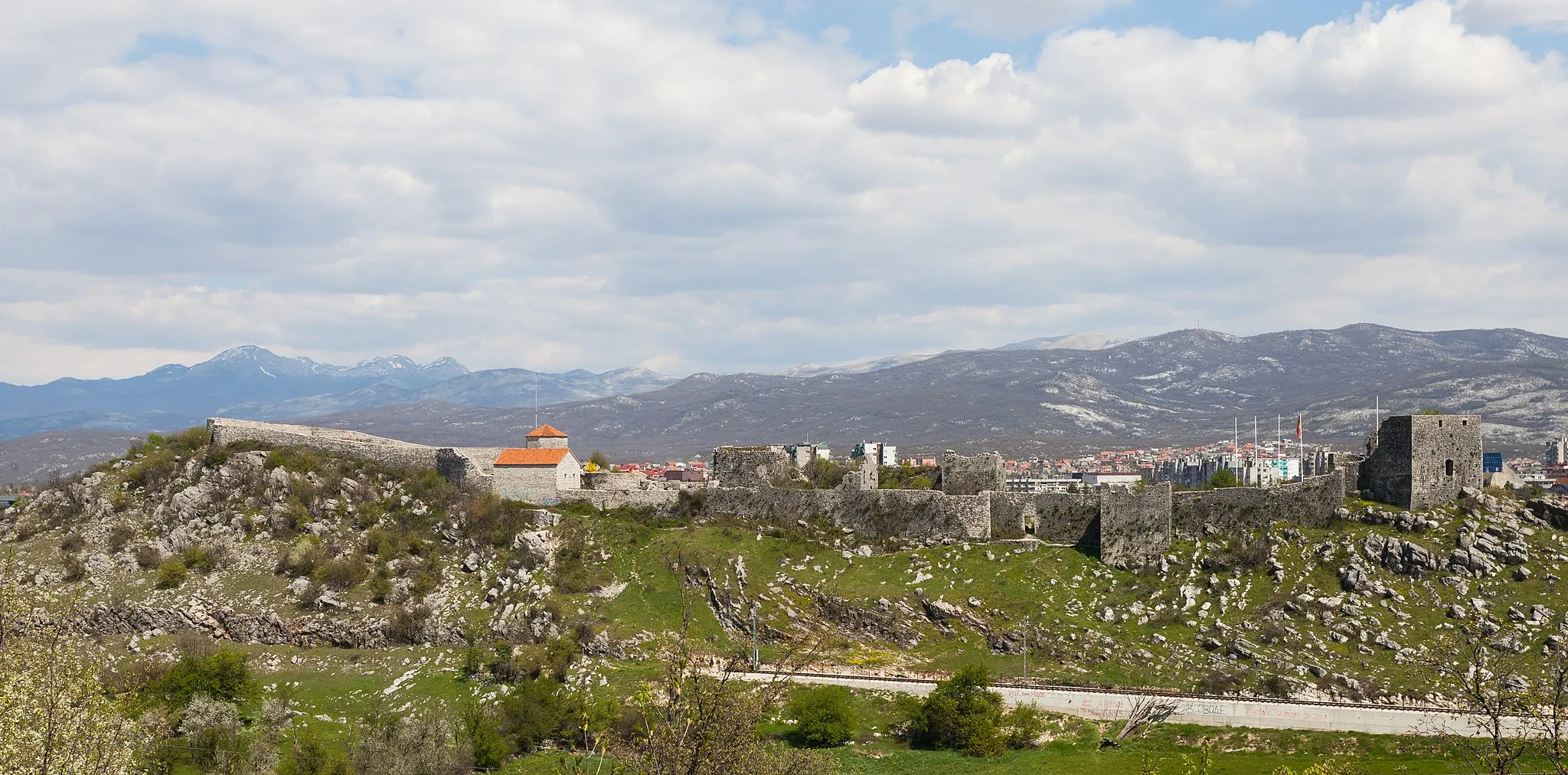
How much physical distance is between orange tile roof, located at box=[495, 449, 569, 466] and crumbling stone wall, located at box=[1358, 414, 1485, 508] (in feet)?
141

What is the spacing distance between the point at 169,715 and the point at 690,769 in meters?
35.2

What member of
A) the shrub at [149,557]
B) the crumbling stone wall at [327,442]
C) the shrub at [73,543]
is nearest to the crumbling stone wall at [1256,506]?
the crumbling stone wall at [327,442]

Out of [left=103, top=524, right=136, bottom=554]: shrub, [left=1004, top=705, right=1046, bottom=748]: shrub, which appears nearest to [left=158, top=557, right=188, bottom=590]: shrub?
[left=103, top=524, right=136, bottom=554]: shrub

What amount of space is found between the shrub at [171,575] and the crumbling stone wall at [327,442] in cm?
1411

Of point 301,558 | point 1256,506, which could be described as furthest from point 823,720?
point 301,558

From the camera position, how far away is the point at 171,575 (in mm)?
62812

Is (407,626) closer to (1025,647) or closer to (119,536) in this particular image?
(119,536)

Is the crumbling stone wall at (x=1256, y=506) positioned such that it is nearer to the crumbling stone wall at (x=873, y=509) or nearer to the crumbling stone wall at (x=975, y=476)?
the crumbling stone wall at (x=873, y=509)

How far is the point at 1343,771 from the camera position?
3803cm

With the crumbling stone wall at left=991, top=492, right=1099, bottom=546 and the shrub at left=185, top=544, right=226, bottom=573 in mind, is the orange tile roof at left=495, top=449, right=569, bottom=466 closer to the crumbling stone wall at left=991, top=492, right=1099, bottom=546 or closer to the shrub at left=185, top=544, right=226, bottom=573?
the shrub at left=185, top=544, right=226, bottom=573

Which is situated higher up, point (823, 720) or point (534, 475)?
point (534, 475)

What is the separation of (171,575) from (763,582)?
94.7ft

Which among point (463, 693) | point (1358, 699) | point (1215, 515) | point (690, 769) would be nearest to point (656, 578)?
point (463, 693)

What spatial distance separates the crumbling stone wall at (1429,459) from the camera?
188 feet
